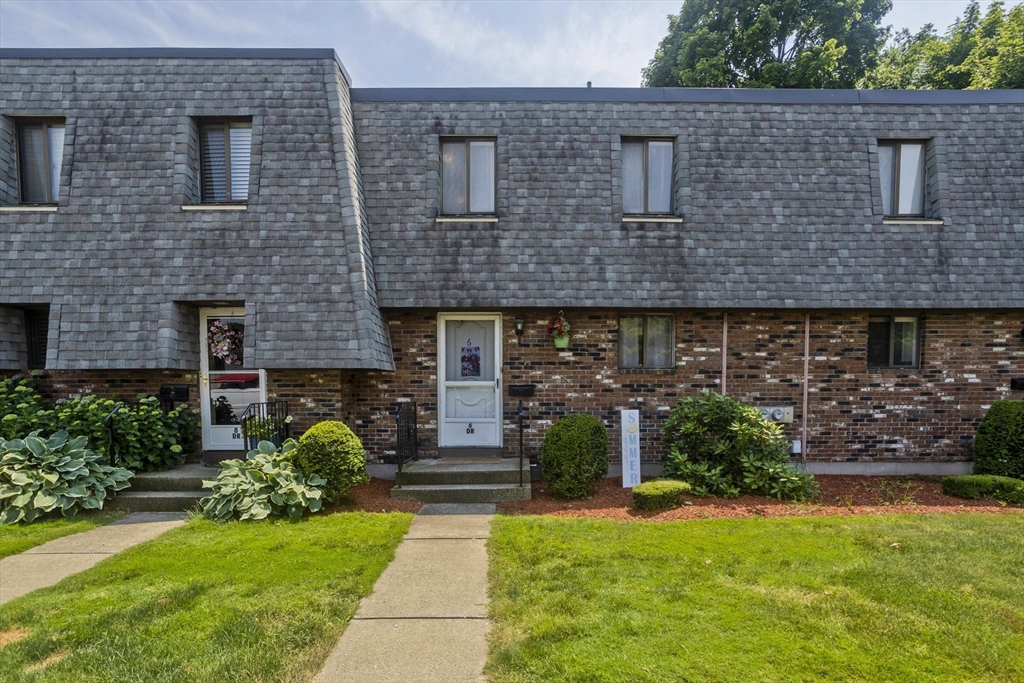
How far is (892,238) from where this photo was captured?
301 inches

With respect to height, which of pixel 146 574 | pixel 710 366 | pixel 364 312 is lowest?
pixel 146 574

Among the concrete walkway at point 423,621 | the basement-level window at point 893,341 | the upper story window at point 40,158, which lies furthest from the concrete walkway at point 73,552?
the basement-level window at point 893,341

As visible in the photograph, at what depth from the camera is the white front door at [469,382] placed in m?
7.75

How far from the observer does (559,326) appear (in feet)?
24.3

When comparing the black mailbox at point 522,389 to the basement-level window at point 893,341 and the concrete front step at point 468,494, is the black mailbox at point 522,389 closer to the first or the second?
the concrete front step at point 468,494

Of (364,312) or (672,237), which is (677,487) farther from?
(364,312)

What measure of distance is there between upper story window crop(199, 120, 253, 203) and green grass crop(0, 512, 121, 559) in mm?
4601

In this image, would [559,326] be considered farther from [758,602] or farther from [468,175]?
[758,602]

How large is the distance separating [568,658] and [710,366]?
568cm

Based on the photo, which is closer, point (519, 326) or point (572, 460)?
point (572, 460)

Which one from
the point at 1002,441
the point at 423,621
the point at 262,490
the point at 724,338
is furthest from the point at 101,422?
the point at 1002,441

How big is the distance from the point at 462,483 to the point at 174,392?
14.8ft

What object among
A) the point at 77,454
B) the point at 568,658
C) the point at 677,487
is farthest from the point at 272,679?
the point at 77,454

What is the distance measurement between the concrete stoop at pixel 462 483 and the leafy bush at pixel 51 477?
361cm
